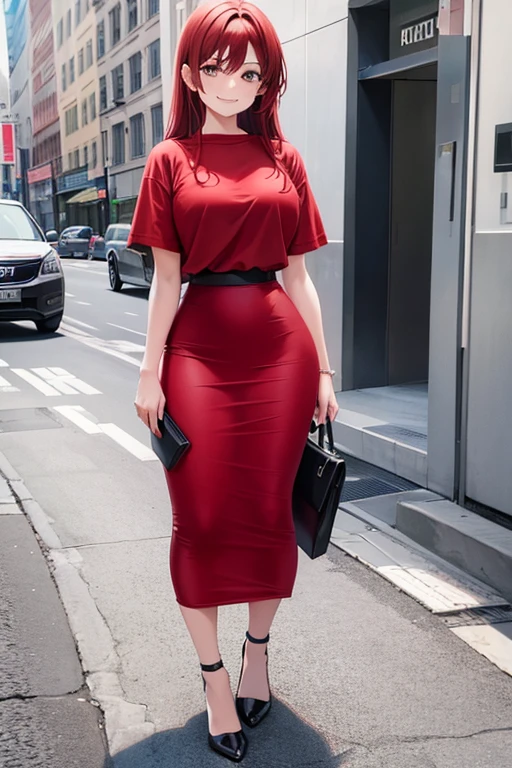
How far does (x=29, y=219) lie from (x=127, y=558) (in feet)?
30.9

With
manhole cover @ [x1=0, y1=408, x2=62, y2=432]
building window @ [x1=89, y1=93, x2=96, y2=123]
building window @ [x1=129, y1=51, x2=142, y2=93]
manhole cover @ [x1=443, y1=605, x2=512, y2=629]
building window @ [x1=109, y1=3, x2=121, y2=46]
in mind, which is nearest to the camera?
manhole cover @ [x1=443, y1=605, x2=512, y2=629]

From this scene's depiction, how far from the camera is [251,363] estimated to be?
9.05ft

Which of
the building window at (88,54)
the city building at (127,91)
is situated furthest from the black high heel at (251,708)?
the building window at (88,54)

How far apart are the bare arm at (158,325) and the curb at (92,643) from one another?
0.95m

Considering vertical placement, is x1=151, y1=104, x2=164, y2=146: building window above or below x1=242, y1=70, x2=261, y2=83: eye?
above

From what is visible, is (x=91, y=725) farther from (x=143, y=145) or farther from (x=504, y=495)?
(x=143, y=145)

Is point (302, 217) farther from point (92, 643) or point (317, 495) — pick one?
point (92, 643)

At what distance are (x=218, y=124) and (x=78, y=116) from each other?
59086 millimetres

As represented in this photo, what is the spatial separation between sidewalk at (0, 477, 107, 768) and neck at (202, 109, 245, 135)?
6.16 ft

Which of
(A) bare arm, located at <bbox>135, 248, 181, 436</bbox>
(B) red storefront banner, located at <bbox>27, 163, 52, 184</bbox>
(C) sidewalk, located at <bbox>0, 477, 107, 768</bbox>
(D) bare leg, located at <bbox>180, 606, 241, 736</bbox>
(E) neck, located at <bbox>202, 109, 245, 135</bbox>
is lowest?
(C) sidewalk, located at <bbox>0, 477, 107, 768</bbox>

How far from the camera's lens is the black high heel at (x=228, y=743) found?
2791mm

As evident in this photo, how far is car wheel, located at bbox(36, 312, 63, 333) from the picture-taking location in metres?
13.0

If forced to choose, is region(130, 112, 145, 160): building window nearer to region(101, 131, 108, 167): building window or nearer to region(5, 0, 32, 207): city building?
region(101, 131, 108, 167): building window

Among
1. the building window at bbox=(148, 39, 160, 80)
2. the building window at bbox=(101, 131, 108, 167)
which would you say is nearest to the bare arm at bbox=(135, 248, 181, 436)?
the building window at bbox=(148, 39, 160, 80)
